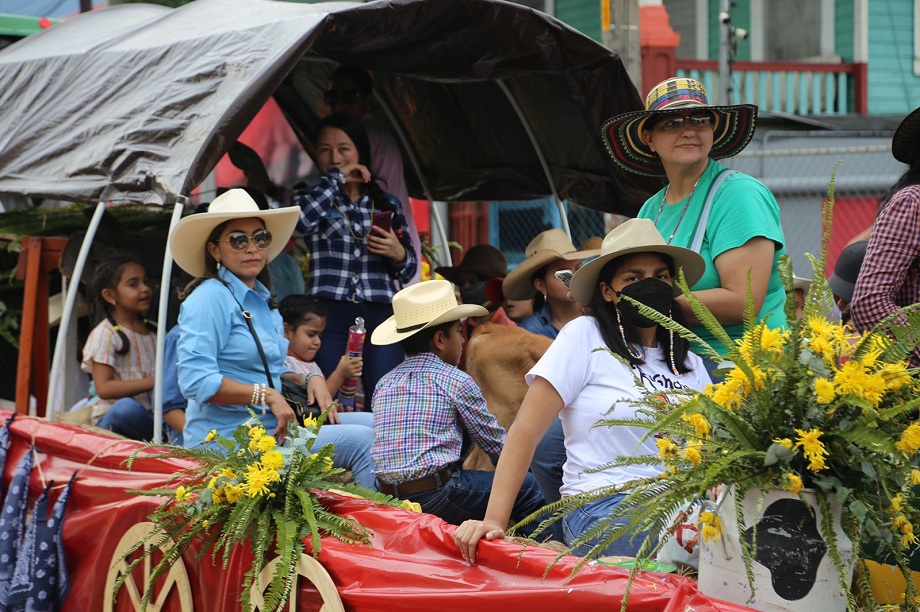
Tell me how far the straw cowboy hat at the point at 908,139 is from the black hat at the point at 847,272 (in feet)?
3.49

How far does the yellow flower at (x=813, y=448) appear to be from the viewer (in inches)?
90.4

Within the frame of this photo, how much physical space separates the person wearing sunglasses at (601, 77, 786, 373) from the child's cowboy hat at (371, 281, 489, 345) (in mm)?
871

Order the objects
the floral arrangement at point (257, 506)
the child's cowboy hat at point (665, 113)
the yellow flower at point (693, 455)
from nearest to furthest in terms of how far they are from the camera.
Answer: the yellow flower at point (693, 455) → the floral arrangement at point (257, 506) → the child's cowboy hat at point (665, 113)

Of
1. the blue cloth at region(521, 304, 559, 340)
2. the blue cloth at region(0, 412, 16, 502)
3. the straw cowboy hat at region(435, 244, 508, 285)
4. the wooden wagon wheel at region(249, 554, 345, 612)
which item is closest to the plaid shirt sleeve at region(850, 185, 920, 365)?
the wooden wagon wheel at region(249, 554, 345, 612)

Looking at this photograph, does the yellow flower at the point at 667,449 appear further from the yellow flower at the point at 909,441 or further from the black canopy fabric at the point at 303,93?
the black canopy fabric at the point at 303,93

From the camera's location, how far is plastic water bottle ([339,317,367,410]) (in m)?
5.83

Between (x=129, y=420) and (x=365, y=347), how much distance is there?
1326 millimetres

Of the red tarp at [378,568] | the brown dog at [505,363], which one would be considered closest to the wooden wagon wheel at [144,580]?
the red tarp at [378,568]

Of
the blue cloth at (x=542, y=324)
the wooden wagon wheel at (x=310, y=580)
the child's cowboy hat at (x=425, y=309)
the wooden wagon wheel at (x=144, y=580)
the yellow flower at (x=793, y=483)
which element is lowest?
the wooden wagon wheel at (x=144, y=580)

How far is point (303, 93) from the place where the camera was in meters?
7.90

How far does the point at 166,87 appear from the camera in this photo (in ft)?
18.2

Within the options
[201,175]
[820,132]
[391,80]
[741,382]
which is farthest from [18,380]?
[820,132]

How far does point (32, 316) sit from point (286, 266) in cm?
159

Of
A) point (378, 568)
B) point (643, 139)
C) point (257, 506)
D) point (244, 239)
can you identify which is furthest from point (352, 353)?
point (378, 568)
